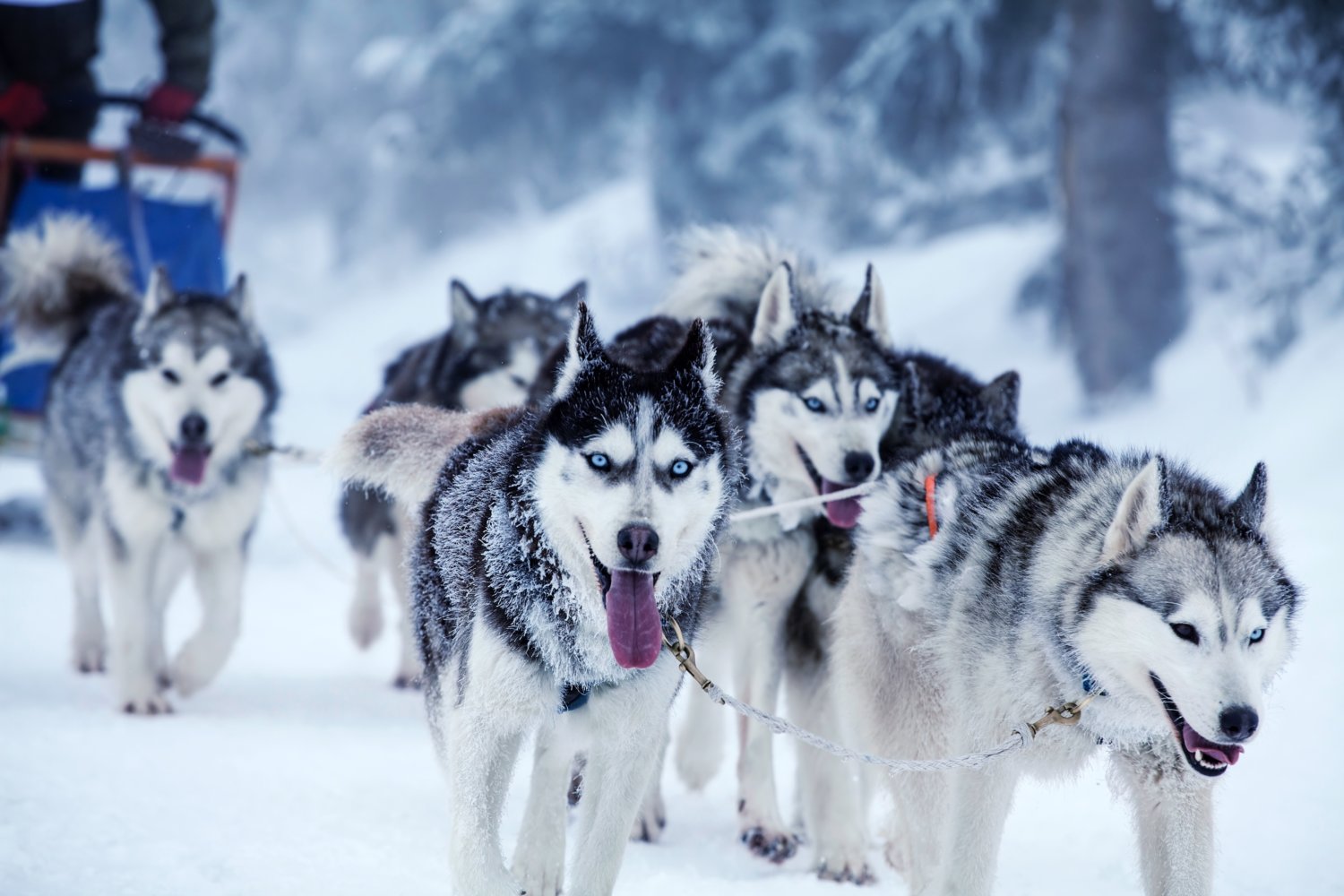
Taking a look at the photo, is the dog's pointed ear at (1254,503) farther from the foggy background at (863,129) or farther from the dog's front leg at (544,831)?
the foggy background at (863,129)

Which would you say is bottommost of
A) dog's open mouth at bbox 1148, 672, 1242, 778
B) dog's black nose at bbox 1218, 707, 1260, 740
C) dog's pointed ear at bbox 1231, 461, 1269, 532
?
dog's open mouth at bbox 1148, 672, 1242, 778

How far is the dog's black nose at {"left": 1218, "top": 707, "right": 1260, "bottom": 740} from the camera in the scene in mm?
2092

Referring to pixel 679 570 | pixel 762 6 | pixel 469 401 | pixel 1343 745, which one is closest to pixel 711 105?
pixel 762 6

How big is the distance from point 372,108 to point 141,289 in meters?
22.8

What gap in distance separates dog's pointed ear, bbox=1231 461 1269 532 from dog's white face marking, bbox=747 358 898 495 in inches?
45.9

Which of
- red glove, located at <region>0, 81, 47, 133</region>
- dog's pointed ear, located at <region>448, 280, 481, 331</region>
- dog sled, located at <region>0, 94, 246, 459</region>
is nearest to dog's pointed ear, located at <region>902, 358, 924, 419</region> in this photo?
dog's pointed ear, located at <region>448, 280, 481, 331</region>

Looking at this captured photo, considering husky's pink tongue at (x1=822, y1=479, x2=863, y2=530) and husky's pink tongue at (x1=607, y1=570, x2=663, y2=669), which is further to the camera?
husky's pink tongue at (x1=822, y1=479, x2=863, y2=530)

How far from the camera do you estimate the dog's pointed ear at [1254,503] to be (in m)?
2.46

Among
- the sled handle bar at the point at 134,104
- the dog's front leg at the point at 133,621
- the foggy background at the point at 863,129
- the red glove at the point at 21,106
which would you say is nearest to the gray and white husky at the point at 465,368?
the dog's front leg at the point at 133,621

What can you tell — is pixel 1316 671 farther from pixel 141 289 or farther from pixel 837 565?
pixel 141 289

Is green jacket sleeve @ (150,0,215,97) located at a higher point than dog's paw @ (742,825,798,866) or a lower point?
higher

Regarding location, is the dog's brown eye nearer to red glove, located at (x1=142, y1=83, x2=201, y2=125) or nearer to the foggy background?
red glove, located at (x1=142, y1=83, x2=201, y2=125)

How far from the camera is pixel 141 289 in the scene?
21.4 feet

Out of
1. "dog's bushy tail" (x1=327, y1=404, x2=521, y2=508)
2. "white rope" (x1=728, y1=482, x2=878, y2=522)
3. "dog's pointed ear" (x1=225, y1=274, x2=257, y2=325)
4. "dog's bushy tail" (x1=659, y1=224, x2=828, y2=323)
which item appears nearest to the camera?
"dog's bushy tail" (x1=327, y1=404, x2=521, y2=508)
